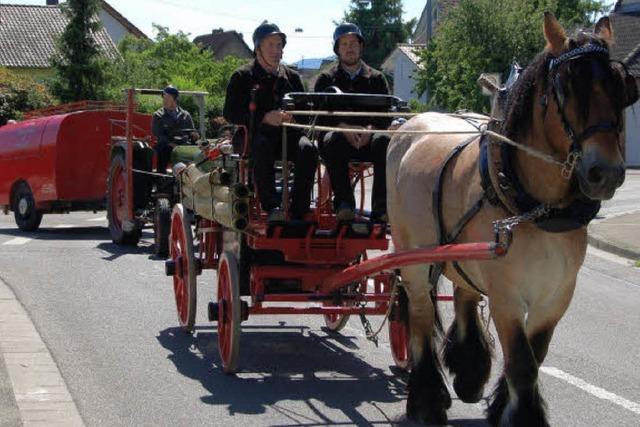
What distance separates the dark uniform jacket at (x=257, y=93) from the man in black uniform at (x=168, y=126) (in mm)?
7730

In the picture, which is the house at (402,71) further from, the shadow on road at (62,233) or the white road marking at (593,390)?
the white road marking at (593,390)

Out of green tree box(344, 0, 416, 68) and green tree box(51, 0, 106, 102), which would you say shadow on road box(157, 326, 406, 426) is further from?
green tree box(344, 0, 416, 68)

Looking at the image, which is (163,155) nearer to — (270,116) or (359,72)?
(359,72)

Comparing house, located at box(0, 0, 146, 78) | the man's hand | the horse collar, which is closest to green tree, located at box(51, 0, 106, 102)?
house, located at box(0, 0, 146, 78)

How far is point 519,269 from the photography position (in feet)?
19.4

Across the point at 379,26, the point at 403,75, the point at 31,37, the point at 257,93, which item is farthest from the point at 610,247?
the point at 379,26

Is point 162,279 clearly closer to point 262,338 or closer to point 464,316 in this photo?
point 262,338

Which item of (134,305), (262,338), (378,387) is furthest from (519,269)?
(134,305)

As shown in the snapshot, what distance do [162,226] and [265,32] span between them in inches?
283

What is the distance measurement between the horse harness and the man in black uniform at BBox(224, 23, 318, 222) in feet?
7.05

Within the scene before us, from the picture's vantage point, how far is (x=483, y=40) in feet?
99.8

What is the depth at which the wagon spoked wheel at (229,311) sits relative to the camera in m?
8.20

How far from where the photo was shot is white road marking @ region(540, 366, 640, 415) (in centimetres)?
751

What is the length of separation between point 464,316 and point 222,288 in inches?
80.0
